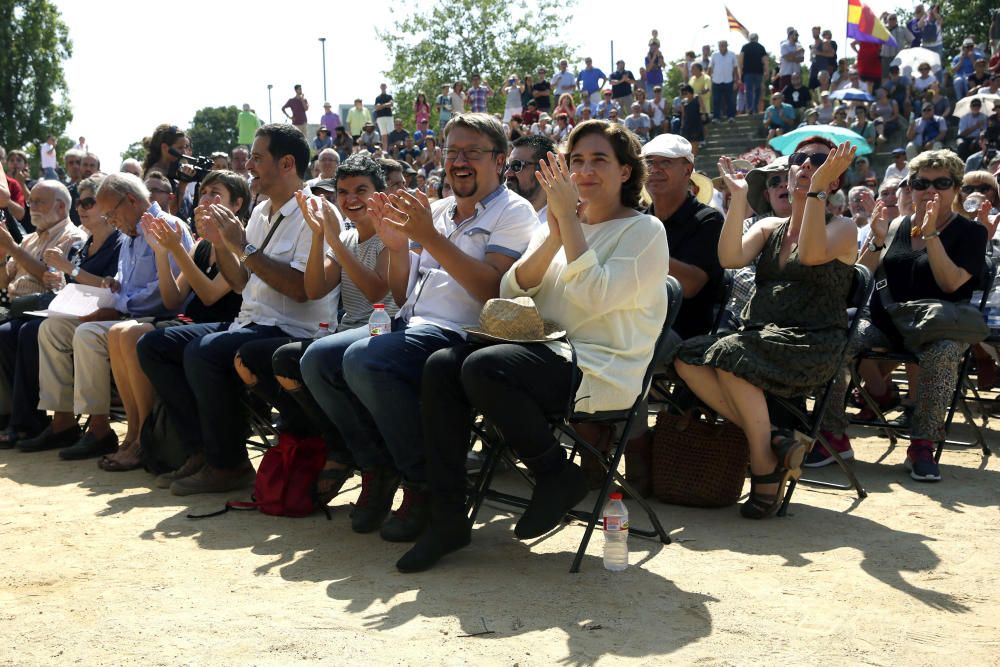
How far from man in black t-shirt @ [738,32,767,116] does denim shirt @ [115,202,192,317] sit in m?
14.4

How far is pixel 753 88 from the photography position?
62.0 feet

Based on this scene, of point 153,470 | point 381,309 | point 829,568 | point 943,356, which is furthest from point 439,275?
point 943,356

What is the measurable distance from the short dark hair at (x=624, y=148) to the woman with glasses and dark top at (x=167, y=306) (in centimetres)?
240

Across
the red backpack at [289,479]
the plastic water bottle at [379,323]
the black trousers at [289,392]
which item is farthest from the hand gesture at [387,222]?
the red backpack at [289,479]

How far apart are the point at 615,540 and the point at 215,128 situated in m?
90.0

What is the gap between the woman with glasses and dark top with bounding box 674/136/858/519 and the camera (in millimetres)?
4590

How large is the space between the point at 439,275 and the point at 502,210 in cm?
39

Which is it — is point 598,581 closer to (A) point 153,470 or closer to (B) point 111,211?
(A) point 153,470

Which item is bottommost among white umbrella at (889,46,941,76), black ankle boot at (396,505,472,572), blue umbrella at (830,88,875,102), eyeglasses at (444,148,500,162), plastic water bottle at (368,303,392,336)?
black ankle boot at (396,505,472,572)

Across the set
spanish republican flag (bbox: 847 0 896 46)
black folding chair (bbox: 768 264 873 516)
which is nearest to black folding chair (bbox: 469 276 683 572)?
black folding chair (bbox: 768 264 873 516)

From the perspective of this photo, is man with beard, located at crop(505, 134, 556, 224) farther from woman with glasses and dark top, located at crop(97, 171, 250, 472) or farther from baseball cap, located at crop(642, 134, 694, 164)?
woman with glasses and dark top, located at crop(97, 171, 250, 472)

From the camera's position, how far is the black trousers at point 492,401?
372 cm

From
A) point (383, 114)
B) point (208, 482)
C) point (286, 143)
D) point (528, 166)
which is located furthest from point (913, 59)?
point (208, 482)

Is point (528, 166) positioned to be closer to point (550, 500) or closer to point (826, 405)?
point (826, 405)
